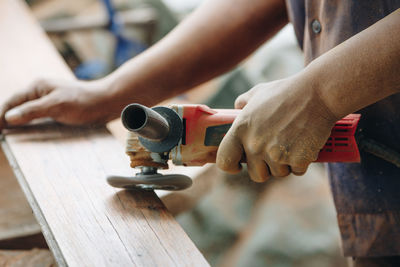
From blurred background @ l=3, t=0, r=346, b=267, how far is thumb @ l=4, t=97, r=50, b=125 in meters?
0.70

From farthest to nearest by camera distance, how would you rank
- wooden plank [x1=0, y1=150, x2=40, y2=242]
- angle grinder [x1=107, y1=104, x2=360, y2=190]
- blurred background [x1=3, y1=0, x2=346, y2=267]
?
blurred background [x1=3, y1=0, x2=346, y2=267] → wooden plank [x1=0, y1=150, x2=40, y2=242] → angle grinder [x1=107, y1=104, x2=360, y2=190]

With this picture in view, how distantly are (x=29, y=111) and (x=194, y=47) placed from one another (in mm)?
598

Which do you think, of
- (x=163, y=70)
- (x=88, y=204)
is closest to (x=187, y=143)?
(x=88, y=204)

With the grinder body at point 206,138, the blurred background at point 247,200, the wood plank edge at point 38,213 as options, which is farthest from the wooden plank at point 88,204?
the blurred background at point 247,200

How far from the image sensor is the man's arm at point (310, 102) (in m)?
0.91

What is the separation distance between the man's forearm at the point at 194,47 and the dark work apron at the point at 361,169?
18 cm

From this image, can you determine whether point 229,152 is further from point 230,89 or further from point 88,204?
point 230,89

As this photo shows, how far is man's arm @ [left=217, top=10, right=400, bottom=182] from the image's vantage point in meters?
0.91

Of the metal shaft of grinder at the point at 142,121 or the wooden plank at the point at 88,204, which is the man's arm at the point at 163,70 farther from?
the metal shaft of grinder at the point at 142,121

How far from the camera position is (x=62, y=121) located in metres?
1.52

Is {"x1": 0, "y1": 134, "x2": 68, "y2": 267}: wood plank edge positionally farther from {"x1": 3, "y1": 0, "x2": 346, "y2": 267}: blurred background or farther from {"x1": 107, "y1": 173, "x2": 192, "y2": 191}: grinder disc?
{"x1": 3, "y1": 0, "x2": 346, "y2": 267}: blurred background

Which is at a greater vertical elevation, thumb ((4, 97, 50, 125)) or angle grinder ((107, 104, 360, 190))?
thumb ((4, 97, 50, 125))

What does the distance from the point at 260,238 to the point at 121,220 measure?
1.80 meters

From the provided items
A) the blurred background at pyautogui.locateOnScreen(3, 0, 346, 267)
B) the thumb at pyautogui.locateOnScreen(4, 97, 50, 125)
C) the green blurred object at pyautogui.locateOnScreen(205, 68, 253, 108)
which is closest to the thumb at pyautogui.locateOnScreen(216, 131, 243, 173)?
the thumb at pyautogui.locateOnScreen(4, 97, 50, 125)
